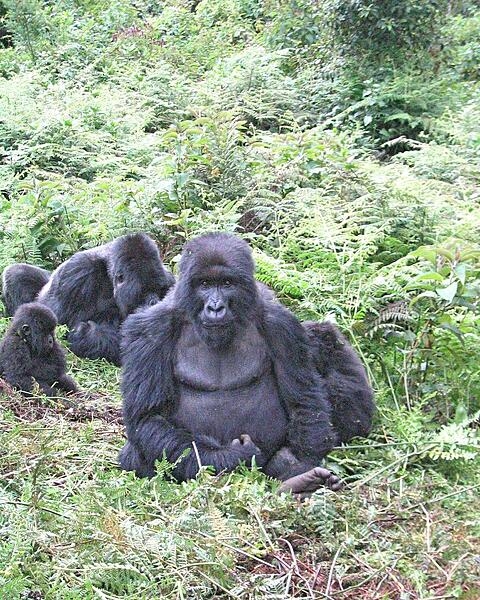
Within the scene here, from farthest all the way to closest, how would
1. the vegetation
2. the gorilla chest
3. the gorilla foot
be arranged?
1. the gorilla chest
2. the gorilla foot
3. the vegetation

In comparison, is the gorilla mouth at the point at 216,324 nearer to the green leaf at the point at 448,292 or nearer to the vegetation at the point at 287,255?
the vegetation at the point at 287,255

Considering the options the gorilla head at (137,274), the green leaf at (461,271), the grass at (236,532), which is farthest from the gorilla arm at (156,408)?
the gorilla head at (137,274)

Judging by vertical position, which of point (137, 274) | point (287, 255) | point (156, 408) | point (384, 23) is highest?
point (384, 23)

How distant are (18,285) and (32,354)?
1616mm

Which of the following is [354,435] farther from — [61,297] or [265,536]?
[61,297]

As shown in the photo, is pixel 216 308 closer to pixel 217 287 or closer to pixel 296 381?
pixel 217 287

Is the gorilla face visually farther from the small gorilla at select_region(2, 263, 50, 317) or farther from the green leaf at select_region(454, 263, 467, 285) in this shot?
the small gorilla at select_region(2, 263, 50, 317)

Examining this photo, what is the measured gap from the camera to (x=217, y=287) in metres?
4.09

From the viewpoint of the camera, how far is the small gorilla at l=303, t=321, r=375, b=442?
178 inches

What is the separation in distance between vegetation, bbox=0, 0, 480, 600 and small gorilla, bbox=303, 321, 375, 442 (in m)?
0.11

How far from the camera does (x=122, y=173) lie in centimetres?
873

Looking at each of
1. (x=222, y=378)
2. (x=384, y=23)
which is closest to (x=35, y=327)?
(x=222, y=378)

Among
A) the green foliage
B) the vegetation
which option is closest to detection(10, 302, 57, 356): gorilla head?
the vegetation

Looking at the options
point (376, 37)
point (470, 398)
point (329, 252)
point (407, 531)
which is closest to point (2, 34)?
point (376, 37)
